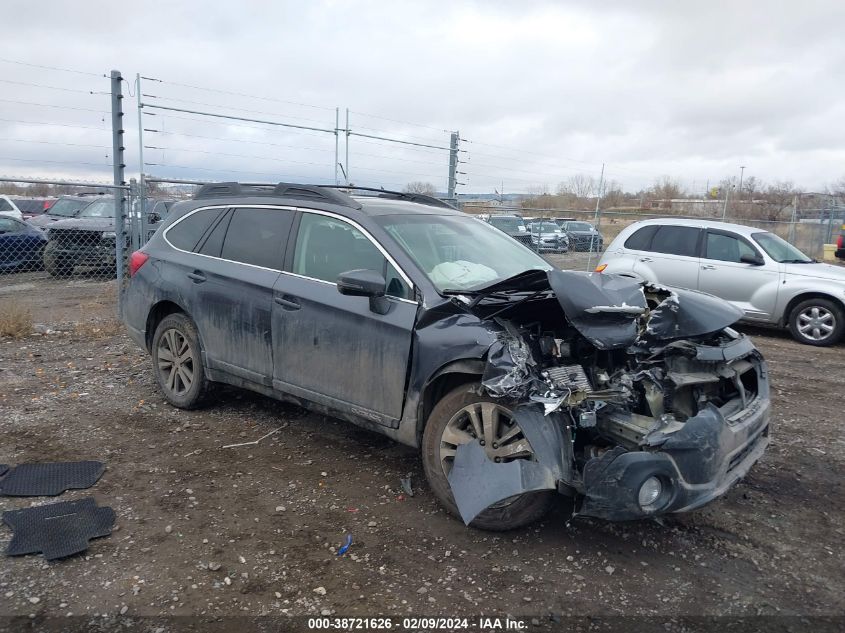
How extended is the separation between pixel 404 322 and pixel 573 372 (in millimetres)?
1014

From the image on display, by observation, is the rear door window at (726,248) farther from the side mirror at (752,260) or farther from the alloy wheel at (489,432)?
the alloy wheel at (489,432)

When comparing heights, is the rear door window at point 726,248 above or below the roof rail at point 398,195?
below

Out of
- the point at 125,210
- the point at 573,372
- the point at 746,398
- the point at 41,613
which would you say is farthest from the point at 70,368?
the point at 746,398

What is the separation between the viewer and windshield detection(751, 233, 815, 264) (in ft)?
30.0

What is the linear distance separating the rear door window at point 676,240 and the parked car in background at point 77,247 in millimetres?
9894

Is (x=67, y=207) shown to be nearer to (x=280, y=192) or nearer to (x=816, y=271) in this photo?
(x=280, y=192)

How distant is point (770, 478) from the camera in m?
4.22

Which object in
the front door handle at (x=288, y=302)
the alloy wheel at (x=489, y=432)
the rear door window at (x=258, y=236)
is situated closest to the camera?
the alloy wheel at (x=489, y=432)

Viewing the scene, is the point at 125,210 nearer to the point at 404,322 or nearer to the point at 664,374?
the point at 404,322

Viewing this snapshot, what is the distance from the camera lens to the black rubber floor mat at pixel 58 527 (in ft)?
10.5

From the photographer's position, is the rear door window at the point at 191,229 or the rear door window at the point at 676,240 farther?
the rear door window at the point at 676,240

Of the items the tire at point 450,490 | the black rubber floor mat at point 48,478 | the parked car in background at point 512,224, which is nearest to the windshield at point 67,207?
the parked car in background at point 512,224

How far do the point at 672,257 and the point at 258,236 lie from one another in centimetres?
703

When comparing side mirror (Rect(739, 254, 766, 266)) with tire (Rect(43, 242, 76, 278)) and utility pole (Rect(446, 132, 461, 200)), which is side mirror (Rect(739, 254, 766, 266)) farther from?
tire (Rect(43, 242, 76, 278))
